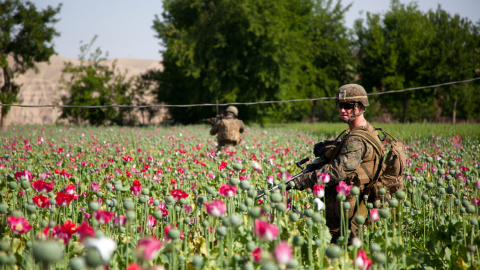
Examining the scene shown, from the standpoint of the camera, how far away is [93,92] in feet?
101

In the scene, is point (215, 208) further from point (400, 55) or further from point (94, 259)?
point (400, 55)

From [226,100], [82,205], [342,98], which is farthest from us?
[226,100]

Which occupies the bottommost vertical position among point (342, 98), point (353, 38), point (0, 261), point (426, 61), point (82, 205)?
point (82, 205)

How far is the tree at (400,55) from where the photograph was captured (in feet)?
111

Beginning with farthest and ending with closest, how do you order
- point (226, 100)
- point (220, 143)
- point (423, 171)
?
point (226, 100) < point (220, 143) < point (423, 171)

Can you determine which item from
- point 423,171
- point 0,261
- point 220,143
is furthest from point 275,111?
point 0,261

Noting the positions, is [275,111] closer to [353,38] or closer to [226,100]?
[226,100]

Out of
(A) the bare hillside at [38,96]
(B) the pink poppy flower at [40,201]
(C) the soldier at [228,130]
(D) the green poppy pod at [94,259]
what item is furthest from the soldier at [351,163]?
(A) the bare hillside at [38,96]

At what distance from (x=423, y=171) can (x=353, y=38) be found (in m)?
38.9

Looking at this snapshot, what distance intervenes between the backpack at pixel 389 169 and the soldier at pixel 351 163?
3cm

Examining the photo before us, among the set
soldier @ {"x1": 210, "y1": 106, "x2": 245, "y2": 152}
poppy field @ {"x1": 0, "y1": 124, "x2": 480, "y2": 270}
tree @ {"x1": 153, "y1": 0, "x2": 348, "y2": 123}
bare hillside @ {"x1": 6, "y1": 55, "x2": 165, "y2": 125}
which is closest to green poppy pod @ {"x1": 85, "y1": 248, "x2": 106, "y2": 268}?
poppy field @ {"x1": 0, "y1": 124, "x2": 480, "y2": 270}

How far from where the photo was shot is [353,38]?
4241cm

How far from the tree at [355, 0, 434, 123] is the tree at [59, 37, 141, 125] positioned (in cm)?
2189

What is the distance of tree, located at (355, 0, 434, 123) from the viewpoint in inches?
1332
